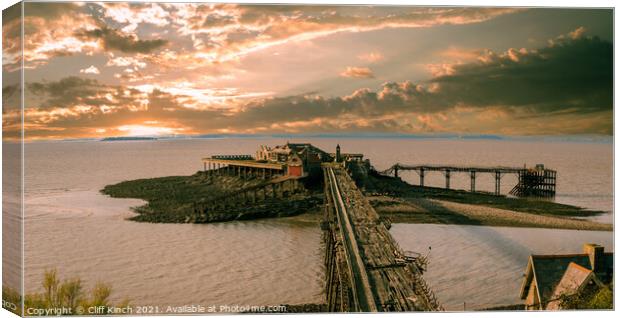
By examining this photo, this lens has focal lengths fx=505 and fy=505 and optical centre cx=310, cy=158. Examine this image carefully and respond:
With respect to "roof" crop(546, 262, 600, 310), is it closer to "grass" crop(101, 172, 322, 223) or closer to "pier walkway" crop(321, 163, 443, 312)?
"pier walkway" crop(321, 163, 443, 312)

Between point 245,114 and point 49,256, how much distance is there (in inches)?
412

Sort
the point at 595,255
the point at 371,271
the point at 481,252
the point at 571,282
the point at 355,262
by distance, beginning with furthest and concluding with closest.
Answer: the point at 481,252 → the point at 595,255 → the point at 571,282 → the point at 355,262 → the point at 371,271

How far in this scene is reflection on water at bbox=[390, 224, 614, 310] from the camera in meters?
18.2

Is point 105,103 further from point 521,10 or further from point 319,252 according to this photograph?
point 521,10

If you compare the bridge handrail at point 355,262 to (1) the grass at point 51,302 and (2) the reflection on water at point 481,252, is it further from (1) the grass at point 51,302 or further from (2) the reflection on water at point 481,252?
(1) the grass at point 51,302

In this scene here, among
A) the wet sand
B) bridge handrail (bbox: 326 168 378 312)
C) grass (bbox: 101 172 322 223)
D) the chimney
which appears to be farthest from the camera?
grass (bbox: 101 172 322 223)

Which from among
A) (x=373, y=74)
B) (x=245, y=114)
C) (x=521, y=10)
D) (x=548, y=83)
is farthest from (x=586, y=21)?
(x=245, y=114)

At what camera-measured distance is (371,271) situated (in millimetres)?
12109

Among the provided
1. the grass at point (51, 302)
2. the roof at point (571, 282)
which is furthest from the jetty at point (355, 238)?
the grass at point (51, 302)

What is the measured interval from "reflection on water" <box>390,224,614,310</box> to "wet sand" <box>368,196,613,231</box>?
3.33 feet

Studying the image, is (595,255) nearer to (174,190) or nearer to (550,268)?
(550,268)

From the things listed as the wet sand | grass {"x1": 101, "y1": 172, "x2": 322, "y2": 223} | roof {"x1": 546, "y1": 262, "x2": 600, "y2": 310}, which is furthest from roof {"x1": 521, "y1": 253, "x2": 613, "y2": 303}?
grass {"x1": 101, "y1": 172, "x2": 322, "y2": 223}

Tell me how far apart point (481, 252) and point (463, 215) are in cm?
894

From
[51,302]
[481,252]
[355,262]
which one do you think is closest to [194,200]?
Answer: [481,252]
